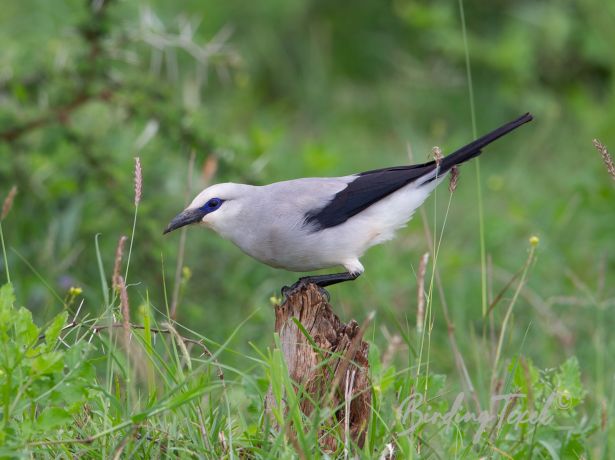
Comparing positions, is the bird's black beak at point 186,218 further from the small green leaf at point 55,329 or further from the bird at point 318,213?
the small green leaf at point 55,329

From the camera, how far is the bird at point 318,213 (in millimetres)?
4035

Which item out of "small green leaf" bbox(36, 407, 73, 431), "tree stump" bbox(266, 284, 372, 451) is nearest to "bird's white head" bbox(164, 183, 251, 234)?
"tree stump" bbox(266, 284, 372, 451)

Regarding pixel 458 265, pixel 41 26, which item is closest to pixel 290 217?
pixel 458 265

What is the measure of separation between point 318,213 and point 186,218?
1.84 feet

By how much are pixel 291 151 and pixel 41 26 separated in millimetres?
2448

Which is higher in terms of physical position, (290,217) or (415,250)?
(290,217)

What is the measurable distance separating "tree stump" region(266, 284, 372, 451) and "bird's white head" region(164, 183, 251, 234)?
632 mm

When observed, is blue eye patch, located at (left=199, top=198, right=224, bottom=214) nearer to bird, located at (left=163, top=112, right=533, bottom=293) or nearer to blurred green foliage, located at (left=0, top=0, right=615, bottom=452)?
bird, located at (left=163, top=112, right=533, bottom=293)

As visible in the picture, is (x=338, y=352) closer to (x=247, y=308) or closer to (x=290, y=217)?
(x=290, y=217)

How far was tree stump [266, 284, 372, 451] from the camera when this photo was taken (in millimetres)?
3406

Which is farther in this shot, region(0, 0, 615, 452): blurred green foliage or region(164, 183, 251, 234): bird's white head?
region(0, 0, 615, 452): blurred green foliage

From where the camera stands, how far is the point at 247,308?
6301mm

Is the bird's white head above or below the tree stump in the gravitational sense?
above

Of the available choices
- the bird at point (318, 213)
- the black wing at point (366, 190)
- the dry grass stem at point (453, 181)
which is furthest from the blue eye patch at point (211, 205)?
the dry grass stem at point (453, 181)
